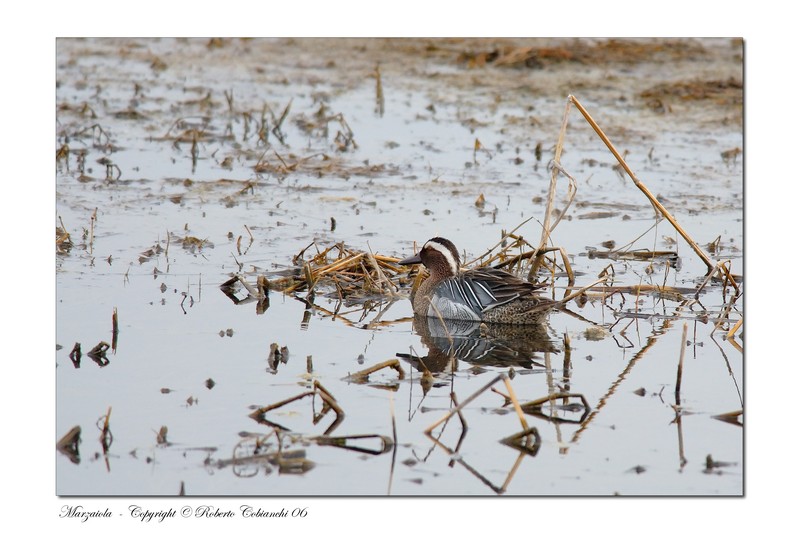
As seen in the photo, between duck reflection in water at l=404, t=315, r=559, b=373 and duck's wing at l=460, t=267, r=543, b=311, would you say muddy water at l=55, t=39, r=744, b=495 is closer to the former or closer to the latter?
duck reflection in water at l=404, t=315, r=559, b=373

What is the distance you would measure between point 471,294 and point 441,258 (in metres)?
0.51

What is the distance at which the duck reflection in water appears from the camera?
7219 millimetres

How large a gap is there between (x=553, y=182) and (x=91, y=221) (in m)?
4.24

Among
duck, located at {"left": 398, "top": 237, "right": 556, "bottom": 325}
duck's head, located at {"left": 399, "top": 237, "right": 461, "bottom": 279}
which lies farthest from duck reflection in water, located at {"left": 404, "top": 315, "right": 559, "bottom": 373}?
duck's head, located at {"left": 399, "top": 237, "right": 461, "bottom": 279}

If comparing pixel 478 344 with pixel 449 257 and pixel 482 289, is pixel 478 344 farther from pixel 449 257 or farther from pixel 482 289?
pixel 449 257

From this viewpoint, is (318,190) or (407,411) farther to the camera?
(318,190)

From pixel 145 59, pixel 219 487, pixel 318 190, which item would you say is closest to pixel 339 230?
pixel 318 190

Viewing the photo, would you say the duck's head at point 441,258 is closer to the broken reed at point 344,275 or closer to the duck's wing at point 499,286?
the duck's wing at point 499,286

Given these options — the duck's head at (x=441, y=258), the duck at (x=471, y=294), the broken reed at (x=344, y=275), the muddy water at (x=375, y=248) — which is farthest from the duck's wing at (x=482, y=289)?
the broken reed at (x=344, y=275)

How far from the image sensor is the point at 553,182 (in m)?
8.16

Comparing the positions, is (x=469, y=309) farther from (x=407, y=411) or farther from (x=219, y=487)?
(x=219, y=487)

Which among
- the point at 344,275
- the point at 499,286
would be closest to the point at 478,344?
the point at 499,286

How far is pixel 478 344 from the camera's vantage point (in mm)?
7770

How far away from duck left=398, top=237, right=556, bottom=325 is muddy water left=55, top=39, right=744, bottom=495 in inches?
10.1
